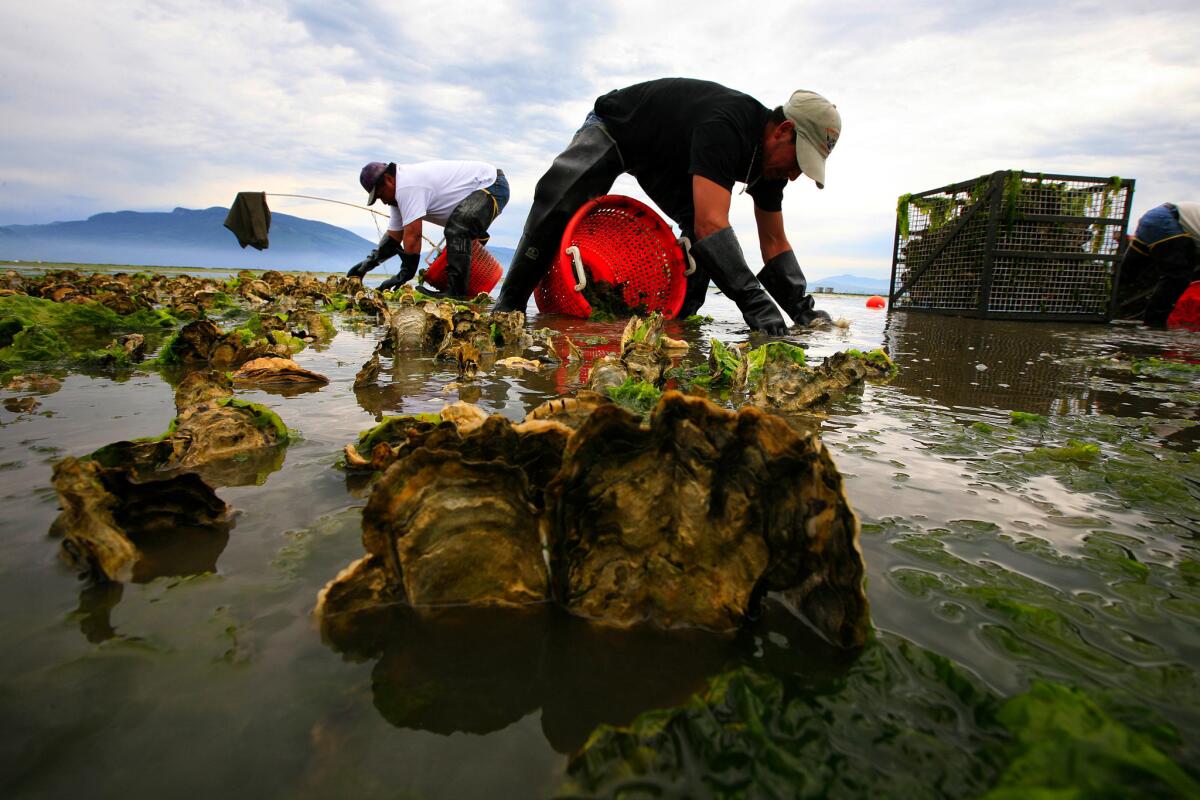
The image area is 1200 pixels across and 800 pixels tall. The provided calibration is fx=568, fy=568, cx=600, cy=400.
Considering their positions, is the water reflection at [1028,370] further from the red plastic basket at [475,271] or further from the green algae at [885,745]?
the red plastic basket at [475,271]

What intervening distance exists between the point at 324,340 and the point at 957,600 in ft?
18.7

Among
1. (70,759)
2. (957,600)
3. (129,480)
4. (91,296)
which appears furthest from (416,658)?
(91,296)

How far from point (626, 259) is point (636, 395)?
189 inches

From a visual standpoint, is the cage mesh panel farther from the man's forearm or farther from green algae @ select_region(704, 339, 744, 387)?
the man's forearm

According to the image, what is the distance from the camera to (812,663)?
1.03m

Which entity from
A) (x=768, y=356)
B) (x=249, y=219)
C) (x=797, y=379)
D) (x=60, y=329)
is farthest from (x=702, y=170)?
(x=249, y=219)

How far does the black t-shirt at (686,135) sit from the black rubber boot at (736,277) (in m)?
0.61

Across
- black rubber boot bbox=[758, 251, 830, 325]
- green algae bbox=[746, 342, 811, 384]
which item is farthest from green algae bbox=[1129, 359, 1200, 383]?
black rubber boot bbox=[758, 251, 830, 325]

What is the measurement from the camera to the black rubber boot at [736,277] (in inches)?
242

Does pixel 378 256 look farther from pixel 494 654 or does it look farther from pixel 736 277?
pixel 494 654

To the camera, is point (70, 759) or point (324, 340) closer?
point (70, 759)

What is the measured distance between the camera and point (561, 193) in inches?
268

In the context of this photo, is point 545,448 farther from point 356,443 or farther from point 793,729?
point 356,443

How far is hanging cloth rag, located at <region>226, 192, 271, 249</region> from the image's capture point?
12305mm
